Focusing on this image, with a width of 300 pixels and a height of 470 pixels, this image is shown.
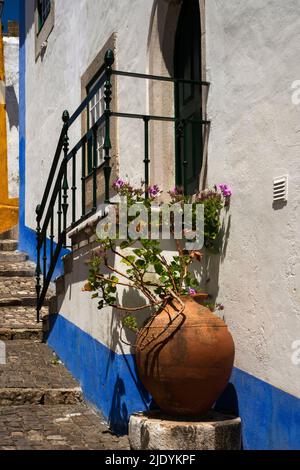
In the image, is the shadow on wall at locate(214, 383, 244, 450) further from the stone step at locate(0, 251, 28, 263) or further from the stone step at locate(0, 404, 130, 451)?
the stone step at locate(0, 251, 28, 263)

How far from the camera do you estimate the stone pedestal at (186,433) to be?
401 centimetres

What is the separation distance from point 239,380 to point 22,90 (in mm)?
9959

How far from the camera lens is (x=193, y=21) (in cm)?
610

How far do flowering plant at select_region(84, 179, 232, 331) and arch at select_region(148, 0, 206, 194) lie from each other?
124cm

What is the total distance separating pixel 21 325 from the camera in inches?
308

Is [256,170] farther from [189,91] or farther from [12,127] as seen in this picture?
Result: [12,127]

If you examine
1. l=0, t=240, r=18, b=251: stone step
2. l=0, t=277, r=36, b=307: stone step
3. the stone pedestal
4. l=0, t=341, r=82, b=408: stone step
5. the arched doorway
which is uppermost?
the arched doorway

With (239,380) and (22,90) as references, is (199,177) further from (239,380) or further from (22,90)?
(22,90)

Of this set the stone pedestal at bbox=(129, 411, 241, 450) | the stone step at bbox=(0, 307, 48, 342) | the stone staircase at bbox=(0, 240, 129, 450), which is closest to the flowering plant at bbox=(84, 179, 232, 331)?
the stone pedestal at bbox=(129, 411, 241, 450)

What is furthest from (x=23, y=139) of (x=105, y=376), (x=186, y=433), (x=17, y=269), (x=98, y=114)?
(x=186, y=433)

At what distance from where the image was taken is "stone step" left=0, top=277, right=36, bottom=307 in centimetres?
867

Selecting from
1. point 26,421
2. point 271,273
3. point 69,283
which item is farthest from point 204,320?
point 69,283

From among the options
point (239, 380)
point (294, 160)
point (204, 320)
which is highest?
point (294, 160)

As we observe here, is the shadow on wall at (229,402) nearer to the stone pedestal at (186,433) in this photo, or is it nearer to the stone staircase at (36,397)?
the stone pedestal at (186,433)
